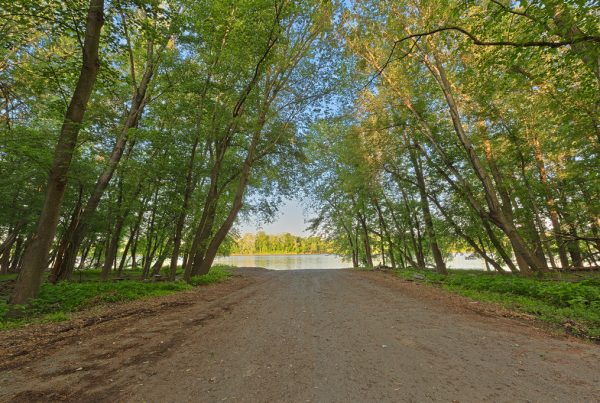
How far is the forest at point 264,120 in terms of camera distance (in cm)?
745

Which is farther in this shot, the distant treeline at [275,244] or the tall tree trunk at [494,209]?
the distant treeline at [275,244]

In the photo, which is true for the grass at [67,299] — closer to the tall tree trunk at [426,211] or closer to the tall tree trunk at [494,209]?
the tall tree trunk at [494,209]

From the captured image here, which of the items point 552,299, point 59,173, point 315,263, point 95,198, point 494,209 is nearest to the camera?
point 59,173

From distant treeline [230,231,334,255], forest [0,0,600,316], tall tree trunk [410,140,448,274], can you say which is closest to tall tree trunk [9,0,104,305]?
forest [0,0,600,316]

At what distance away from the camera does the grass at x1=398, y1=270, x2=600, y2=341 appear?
16.5 ft

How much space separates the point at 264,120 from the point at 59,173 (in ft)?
30.9

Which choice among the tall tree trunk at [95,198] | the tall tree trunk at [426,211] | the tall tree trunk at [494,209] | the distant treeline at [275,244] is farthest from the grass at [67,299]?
the distant treeline at [275,244]

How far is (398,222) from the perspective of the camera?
21.0 m

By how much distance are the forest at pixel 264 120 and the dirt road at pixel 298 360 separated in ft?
11.9

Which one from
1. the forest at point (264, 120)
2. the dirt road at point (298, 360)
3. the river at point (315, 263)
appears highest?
the forest at point (264, 120)

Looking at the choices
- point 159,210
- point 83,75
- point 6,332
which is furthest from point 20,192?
point 6,332

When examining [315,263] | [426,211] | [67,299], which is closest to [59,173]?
[67,299]

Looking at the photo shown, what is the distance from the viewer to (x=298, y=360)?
3490 mm

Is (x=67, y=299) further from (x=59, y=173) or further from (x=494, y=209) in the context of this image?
(x=494, y=209)
